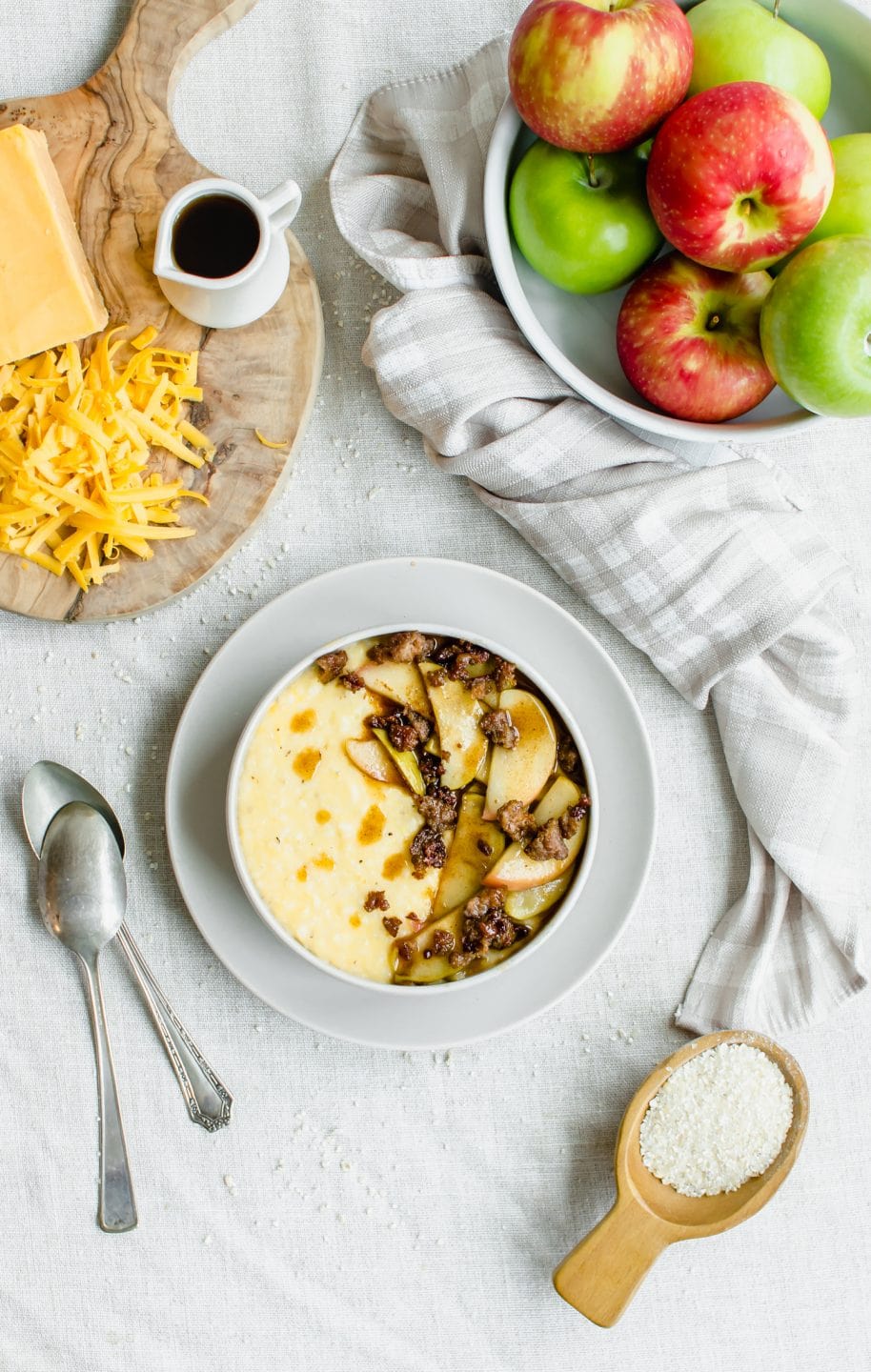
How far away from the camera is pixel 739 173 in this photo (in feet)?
4.08

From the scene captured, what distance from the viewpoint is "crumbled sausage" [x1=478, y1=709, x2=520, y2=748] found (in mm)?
1481

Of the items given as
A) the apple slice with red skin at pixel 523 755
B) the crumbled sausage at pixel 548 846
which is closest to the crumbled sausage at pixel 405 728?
the apple slice with red skin at pixel 523 755

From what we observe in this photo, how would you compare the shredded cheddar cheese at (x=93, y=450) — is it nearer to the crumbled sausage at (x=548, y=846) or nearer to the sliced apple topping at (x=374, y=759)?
the sliced apple topping at (x=374, y=759)

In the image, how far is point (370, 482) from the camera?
66.0 inches

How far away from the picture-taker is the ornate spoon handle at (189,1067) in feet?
5.38

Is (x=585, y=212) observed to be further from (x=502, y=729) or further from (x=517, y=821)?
(x=517, y=821)

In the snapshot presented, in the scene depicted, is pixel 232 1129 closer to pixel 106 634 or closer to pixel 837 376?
pixel 106 634

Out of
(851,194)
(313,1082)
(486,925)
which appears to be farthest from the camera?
Result: (313,1082)

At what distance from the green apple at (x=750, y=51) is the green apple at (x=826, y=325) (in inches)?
7.9

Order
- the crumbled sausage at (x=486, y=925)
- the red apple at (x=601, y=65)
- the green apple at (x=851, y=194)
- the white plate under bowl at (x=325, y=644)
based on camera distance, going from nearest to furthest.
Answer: the red apple at (x=601, y=65), the green apple at (x=851, y=194), the crumbled sausage at (x=486, y=925), the white plate under bowl at (x=325, y=644)

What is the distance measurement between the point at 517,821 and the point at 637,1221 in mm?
→ 636

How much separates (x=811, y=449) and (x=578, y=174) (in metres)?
0.60

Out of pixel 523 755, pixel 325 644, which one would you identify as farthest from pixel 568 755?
pixel 325 644

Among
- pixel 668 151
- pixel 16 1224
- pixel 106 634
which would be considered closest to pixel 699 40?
pixel 668 151
